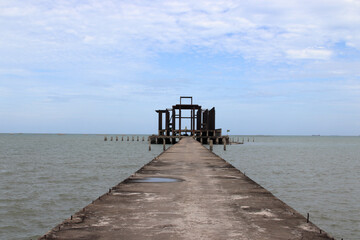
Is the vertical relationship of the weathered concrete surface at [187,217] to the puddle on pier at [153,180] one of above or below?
above

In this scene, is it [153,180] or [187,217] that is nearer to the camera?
[187,217]

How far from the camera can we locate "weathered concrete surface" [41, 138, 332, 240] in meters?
4.92

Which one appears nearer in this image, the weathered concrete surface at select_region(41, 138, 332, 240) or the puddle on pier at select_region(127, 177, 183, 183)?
the weathered concrete surface at select_region(41, 138, 332, 240)

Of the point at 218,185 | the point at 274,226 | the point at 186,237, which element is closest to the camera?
the point at 186,237

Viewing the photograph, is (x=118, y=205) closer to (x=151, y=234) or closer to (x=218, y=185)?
(x=151, y=234)

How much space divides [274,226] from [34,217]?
904 cm

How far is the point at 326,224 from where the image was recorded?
36.7 feet

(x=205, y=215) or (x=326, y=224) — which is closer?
(x=205, y=215)

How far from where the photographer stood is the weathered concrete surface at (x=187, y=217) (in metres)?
4.92

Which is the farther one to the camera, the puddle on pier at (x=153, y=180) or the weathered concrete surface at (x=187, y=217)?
the puddle on pier at (x=153, y=180)

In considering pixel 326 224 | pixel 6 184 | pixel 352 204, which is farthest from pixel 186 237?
pixel 6 184

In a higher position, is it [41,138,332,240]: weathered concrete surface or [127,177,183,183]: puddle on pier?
[41,138,332,240]: weathered concrete surface

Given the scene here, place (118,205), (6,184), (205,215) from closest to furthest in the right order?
(205,215) → (118,205) → (6,184)

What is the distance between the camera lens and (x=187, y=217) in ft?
19.3
